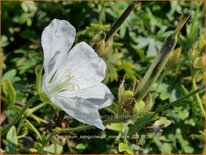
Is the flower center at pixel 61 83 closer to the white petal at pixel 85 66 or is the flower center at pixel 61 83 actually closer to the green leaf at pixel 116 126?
the white petal at pixel 85 66

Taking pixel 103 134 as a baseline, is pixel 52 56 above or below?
above

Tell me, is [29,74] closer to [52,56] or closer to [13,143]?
[13,143]

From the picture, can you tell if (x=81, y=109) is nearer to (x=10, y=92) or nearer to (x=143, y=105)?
(x=143, y=105)

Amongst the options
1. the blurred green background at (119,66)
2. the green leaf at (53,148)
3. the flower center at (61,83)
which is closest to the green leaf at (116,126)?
the blurred green background at (119,66)

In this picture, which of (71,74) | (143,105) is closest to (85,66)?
(71,74)

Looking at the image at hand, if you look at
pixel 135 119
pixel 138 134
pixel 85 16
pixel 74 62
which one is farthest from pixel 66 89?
pixel 85 16

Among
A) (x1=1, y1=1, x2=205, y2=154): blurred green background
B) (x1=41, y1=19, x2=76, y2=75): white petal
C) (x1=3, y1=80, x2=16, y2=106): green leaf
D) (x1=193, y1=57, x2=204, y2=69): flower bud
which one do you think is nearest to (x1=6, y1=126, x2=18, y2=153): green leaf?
(x1=1, y1=1, x2=205, y2=154): blurred green background
